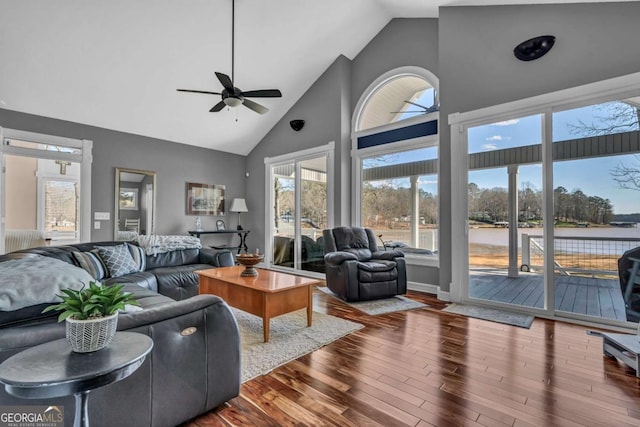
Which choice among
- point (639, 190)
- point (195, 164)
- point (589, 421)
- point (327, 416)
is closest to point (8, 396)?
point (327, 416)

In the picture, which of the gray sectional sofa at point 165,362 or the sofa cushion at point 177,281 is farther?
the sofa cushion at point 177,281

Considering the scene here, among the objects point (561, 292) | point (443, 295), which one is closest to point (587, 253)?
point (561, 292)

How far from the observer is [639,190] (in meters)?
2.88

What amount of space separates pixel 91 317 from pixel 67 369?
18 centimetres

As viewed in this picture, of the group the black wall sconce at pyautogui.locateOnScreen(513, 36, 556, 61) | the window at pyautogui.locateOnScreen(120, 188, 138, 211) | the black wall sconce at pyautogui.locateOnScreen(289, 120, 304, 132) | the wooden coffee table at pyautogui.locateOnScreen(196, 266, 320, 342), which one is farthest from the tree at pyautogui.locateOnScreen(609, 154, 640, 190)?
the window at pyautogui.locateOnScreen(120, 188, 138, 211)

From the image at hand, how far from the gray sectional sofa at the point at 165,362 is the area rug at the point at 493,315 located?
9.10 ft

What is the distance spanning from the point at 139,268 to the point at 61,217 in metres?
2.48

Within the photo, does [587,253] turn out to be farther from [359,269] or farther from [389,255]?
[359,269]

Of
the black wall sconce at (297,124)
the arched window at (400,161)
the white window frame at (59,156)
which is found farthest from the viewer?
the black wall sconce at (297,124)

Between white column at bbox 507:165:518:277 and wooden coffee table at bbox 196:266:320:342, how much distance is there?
98.6 inches

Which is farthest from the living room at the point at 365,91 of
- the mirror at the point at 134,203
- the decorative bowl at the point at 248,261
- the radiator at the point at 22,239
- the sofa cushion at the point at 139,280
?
the sofa cushion at the point at 139,280

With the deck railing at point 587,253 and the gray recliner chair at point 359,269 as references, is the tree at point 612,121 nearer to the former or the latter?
the deck railing at point 587,253

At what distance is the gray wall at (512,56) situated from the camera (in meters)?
2.89

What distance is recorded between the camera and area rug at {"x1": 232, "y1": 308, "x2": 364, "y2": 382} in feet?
7.42
